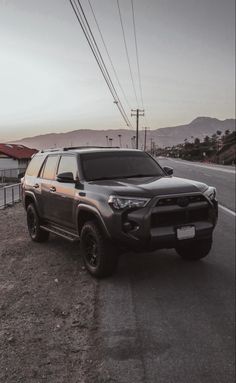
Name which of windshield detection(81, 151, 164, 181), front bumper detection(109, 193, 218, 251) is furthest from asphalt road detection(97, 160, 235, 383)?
windshield detection(81, 151, 164, 181)

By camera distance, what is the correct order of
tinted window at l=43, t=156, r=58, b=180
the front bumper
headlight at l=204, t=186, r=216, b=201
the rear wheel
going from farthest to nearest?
1. the rear wheel
2. tinted window at l=43, t=156, r=58, b=180
3. headlight at l=204, t=186, r=216, b=201
4. the front bumper

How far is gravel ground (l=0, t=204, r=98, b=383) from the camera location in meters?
3.75

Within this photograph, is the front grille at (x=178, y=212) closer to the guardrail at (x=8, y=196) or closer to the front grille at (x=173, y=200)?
the front grille at (x=173, y=200)

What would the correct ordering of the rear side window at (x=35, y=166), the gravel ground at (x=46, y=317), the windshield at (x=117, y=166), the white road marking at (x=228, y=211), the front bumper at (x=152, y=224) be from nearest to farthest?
the gravel ground at (x=46, y=317) < the front bumper at (x=152, y=224) < the windshield at (x=117, y=166) < the rear side window at (x=35, y=166) < the white road marking at (x=228, y=211)

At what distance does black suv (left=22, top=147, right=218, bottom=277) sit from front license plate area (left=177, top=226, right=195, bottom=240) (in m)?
0.01

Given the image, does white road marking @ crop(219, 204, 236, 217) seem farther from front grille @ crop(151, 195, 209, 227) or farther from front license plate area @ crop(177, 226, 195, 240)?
front license plate area @ crop(177, 226, 195, 240)

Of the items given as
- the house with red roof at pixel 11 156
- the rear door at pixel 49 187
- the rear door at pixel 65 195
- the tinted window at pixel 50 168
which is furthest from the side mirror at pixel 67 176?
the house with red roof at pixel 11 156

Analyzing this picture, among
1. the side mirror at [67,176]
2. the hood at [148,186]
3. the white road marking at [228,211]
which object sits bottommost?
the white road marking at [228,211]

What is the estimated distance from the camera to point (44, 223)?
8.55 metres

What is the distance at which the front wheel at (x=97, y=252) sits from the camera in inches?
237

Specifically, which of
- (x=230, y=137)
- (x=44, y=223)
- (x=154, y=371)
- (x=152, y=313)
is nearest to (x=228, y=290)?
(x=152, y=313)

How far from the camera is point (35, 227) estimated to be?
347 inches

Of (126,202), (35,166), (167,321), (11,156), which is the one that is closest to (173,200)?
(126,202)

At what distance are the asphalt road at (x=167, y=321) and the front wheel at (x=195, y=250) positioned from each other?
136mm
